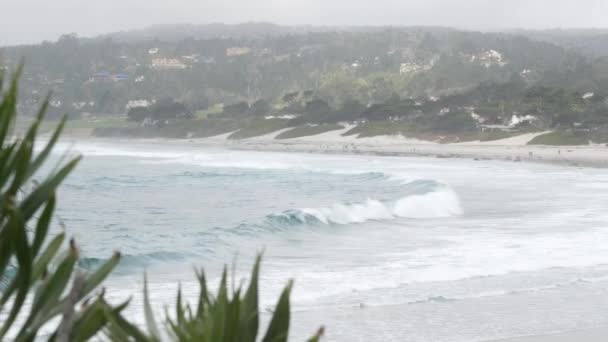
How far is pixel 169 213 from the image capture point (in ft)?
74.1

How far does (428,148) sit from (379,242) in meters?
36.5

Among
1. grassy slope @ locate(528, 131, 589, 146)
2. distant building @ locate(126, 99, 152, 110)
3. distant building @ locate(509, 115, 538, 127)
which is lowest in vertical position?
distant building @ locate(126, 99, 152, 110)

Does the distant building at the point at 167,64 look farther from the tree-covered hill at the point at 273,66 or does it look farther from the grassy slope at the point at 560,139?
the grassy slope at the point at 560,139

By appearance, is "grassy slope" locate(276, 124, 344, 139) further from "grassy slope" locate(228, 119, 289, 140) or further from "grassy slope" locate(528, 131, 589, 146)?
"grassy slope" locate(528, 131, 589, 146)

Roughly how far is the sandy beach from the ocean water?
22.2 feet

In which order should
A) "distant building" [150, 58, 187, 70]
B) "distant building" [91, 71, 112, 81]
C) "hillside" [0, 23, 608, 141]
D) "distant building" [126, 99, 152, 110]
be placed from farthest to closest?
"distant building" [150, 58, 187, 70] → "distant building" [91, 71, 112, 81] → "distant building" [126, 99, 152, 110] → "hillside" [0, 23, 608, 141]

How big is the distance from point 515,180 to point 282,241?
14144 millimetres

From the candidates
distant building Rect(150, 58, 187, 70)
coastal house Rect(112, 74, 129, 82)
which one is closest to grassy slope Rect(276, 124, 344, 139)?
coastal house Rect(112, 74, 129, 82)

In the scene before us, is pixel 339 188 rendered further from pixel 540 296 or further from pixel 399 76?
pixel 399 76

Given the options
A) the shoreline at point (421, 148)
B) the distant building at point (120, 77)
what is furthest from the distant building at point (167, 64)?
the shoreline at point (421, 148)

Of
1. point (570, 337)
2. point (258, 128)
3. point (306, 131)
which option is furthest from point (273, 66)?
point (570, 337)

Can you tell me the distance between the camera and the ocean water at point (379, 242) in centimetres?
960

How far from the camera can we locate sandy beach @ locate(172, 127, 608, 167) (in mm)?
40750

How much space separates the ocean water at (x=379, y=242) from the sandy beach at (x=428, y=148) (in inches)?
267
